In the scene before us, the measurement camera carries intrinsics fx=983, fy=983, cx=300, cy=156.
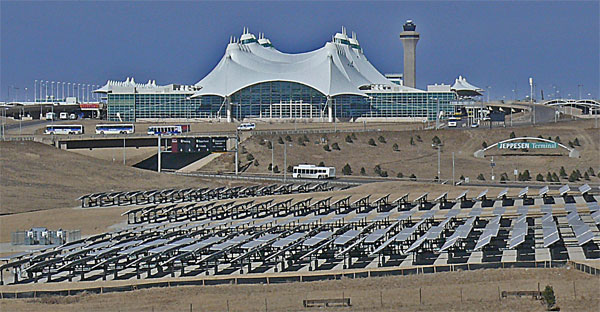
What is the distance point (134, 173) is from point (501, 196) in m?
37.1

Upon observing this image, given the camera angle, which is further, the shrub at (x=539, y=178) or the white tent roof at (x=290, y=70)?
the white tent roof at (x=290, y=70)

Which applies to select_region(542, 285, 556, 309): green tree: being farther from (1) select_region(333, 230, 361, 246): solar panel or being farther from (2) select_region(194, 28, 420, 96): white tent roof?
(2) select_region(194, 28, 420, 96): white tent roof

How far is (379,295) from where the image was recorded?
115 feet

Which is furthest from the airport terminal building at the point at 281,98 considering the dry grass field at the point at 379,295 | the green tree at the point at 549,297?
the green tree at the point at 549,297

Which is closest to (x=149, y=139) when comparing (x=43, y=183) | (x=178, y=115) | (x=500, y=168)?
(x=43, y=183)

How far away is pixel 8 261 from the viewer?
46594 mm

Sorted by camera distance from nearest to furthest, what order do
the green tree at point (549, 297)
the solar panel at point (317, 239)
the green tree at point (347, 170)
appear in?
the green tree at point (549, 297), the solar panel at point (317, 239), the green tree at point (347, 170)

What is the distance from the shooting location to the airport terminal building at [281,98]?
150m

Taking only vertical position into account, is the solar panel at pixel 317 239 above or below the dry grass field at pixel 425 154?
below

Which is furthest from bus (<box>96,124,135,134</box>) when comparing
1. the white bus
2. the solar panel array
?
the solar panel array

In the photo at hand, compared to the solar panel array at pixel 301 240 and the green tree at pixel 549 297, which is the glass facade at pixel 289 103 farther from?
the green tree at pixel 549 297

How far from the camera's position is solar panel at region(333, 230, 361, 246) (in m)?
45.5

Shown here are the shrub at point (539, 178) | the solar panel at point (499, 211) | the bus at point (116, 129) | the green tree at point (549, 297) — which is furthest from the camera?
the bus at point (116, 129)

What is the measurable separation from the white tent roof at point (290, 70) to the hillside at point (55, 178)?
6108cm
